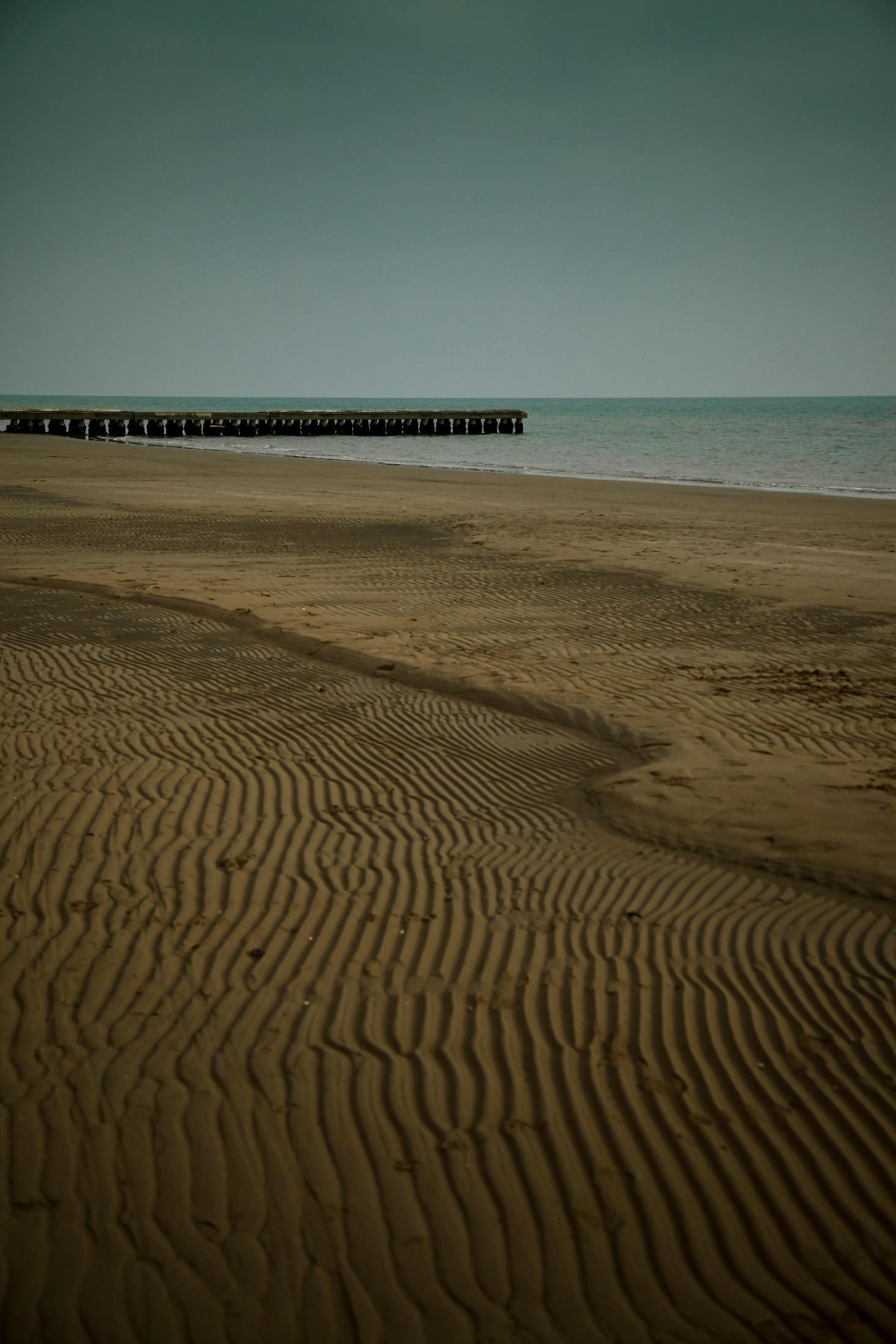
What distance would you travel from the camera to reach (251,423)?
65.9 m

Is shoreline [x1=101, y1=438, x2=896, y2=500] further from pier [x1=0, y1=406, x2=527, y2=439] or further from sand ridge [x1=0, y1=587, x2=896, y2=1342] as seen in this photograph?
sand ridge [x1=0, y1=587, x2=896, y2=1342]

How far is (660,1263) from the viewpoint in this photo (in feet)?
11.0

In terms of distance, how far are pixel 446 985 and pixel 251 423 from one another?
6442 cm

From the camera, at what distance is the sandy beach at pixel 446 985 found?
330 cm

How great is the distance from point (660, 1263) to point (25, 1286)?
194 cm

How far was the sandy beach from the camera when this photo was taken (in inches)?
130

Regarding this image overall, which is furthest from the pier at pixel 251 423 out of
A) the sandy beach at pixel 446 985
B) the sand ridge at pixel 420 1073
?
the sand ridge at pixel 420 1073

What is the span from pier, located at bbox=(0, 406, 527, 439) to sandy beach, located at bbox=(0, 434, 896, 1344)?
177 ft

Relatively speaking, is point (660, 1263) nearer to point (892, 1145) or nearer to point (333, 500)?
point (892, 1145)

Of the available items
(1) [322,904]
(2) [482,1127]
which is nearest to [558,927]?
(1) [322,904]

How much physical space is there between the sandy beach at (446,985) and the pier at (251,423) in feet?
177

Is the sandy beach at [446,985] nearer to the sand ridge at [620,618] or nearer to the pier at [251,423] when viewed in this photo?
the sand ridge at [620,618]

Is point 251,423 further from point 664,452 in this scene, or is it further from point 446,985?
point 446,985

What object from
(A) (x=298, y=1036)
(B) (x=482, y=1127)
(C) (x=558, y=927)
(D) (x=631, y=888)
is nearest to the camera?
(B) (x=482, y=1127)
